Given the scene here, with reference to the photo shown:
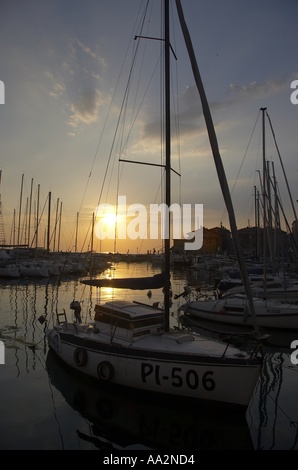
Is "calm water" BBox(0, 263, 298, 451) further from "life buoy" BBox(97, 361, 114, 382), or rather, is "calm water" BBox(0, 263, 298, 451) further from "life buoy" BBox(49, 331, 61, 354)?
"life buoy" BBox(49, 331, 61, 354)

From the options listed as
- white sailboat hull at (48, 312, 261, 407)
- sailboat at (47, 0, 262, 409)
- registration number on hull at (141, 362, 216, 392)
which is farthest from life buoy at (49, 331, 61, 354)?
registration number on hull at (141, 362, 216, 392)

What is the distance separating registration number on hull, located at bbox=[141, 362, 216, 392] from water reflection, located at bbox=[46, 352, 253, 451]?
2.15 ft

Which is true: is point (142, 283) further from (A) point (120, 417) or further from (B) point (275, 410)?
(B) point (275, 410)

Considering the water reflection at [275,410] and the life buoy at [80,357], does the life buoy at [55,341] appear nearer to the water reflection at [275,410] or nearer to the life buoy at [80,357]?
the life buoy at [80,357]

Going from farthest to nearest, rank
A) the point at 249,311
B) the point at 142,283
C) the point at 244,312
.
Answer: the point at 244,312 → the point at 249,311 → the point at 142,283

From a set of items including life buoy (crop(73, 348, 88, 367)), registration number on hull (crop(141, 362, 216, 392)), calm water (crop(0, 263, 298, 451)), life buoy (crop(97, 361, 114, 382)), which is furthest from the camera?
life buoy (crop(73, 348, 88, 367))

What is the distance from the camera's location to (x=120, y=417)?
985cm

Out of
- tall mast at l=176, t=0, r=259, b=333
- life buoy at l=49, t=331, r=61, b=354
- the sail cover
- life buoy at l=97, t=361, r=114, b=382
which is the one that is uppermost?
tall mast at l=176, t=0, r=259, b=333

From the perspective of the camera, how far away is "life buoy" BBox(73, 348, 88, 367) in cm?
1204

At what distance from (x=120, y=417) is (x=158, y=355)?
2085 mm

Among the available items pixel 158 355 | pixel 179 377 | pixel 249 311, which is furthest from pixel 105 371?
pixel 249 311
